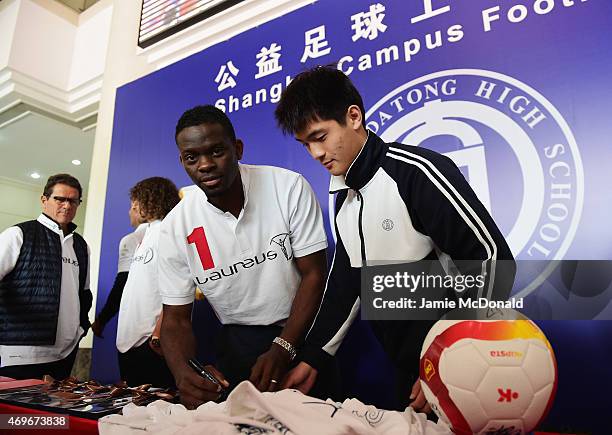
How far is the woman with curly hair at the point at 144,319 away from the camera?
1.93m

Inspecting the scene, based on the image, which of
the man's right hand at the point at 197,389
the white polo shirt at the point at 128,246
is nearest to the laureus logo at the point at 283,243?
the man's right hand at the point at 197,389

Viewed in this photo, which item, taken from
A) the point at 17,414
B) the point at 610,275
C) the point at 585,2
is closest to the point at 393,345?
the point at 610,275

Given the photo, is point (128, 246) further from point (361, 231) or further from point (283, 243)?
point (361, 231)

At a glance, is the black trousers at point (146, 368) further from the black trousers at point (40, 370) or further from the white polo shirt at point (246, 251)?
the white polo shirt at point (246, 251)

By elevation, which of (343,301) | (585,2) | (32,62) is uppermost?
(32,62)

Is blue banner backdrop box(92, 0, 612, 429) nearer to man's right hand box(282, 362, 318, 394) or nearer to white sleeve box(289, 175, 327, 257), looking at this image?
white sleeve box(289, 175, 327, 257)

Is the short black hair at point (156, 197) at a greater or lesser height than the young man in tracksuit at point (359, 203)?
greater

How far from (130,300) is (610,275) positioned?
6.40 ft

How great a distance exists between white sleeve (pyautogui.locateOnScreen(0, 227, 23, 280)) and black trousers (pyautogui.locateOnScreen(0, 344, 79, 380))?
442 millimetres

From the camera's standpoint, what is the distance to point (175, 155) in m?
2.36

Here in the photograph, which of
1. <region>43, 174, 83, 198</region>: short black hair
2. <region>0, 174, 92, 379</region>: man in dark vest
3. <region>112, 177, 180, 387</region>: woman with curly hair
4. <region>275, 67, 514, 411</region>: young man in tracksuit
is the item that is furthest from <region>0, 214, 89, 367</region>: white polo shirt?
<region>275, 67, 514, 411</region>: young man in tracksuit

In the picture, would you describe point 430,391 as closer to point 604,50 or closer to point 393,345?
point 393,345

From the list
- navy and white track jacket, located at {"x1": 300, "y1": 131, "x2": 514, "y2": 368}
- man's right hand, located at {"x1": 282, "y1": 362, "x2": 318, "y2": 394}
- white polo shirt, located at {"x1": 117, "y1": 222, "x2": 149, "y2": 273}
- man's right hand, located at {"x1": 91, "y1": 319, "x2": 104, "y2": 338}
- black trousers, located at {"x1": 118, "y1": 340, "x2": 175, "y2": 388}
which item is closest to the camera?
navy and white track jacket, located at {"x1": 300, "y1": 131, "x2": 514, "y2": 368}

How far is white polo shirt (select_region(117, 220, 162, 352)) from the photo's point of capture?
1.95 meters
